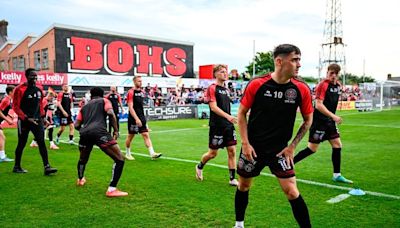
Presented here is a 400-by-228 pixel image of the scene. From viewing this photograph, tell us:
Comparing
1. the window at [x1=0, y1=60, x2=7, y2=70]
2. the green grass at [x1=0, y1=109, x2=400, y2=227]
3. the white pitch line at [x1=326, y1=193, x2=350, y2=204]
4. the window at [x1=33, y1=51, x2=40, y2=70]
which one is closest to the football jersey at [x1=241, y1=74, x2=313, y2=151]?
the green grass at [x1=0, y1=109, x2=400, y2=227]

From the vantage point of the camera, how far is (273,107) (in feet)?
11.6

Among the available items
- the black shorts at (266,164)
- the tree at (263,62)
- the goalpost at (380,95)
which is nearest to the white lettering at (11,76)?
the black shorts at (266,164)

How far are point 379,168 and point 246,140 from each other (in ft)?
17.6

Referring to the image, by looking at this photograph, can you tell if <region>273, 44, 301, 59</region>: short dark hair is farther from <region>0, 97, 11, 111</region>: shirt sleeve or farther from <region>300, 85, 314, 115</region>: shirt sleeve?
<region>0, 97, 11, 111</region>: shirt sleeve

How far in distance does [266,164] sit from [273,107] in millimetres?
630

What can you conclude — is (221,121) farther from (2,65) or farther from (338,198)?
(2,65)

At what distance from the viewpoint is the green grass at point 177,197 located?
455cm

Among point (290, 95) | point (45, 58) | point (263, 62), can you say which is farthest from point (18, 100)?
point (263, 62)

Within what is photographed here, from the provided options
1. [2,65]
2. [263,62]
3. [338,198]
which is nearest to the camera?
[338,198]

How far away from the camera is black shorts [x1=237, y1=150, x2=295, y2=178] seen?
361cm

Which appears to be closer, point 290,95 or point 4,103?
point 290,95

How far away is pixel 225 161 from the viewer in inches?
341

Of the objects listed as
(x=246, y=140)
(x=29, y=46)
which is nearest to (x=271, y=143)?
(x=246, y=140)

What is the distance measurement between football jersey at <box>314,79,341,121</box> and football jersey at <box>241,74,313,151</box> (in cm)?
289
